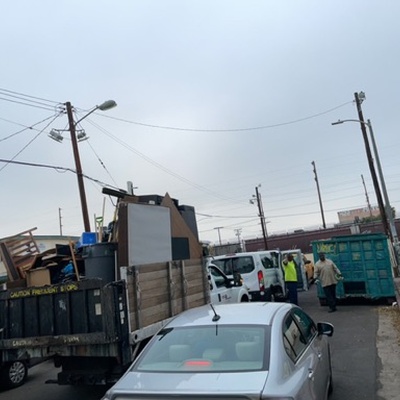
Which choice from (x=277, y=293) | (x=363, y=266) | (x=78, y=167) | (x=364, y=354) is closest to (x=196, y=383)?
(x=364, y=354)

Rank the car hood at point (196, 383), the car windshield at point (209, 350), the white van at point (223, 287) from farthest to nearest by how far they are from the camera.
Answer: the white van at point (223, 287) → the car windshield at point (209, 350) → the car hood at point (196, 383)

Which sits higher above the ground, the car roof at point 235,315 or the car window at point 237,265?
the car window at point 237,265

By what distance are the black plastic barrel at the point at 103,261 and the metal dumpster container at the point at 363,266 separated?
871 cm

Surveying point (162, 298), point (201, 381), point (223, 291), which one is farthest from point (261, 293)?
point (201, 381)

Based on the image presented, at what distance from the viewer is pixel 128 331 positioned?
5.73 meters

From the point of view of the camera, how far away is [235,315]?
13.9 ft

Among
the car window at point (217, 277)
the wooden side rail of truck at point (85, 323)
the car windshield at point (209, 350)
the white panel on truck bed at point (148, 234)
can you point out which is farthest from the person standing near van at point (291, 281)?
the car windshield at point (209, 350)

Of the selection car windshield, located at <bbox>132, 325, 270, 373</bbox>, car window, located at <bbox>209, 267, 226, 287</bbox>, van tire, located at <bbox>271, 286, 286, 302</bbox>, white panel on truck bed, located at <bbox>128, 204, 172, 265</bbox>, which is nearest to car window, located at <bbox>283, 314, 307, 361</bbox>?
car windshield, located at <bbox>132, 325, 270, 373</bbox>

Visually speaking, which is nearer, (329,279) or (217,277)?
(217,277)

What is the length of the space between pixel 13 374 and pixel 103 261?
2.78m

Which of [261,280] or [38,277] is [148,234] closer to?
[38,277]

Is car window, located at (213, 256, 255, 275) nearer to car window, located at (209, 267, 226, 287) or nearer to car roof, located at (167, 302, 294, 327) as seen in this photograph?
car window, located at (209, 267, 226, 287)

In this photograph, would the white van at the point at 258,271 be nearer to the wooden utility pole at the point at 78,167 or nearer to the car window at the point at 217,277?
the car window at the point at 217,277

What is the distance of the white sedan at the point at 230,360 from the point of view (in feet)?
10.2
